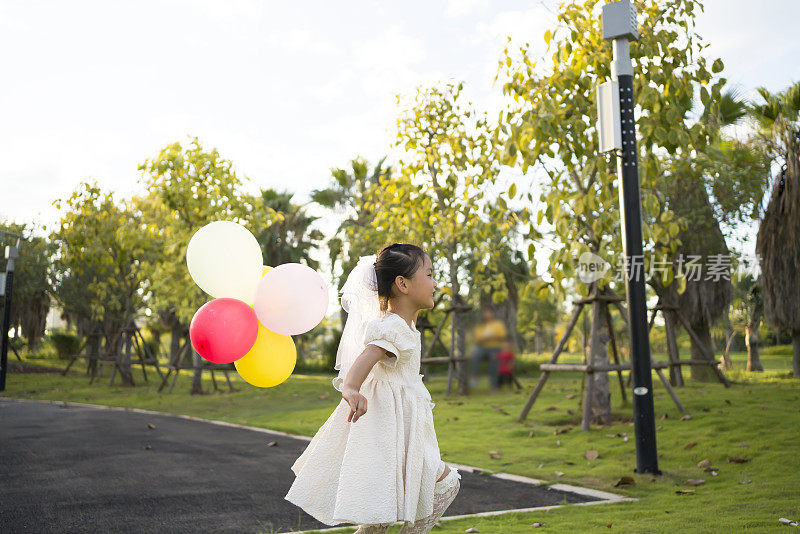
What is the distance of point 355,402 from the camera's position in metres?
2.81

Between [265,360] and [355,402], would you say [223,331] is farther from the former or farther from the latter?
[355,402]

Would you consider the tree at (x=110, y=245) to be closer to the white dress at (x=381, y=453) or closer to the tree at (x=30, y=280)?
the tree at (x=30, y=280)

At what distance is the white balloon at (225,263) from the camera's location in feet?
12.3

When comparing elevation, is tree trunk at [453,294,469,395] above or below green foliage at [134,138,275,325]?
below

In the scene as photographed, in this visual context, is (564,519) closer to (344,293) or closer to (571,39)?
(344,293)

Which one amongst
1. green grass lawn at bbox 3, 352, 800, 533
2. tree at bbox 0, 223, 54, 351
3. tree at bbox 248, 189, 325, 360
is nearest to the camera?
green grass lawn at bbox 3, 352, 800, 533

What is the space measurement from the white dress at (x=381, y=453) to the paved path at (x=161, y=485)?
181 cm

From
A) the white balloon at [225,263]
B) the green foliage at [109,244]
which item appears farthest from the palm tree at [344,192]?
the white balloon at [225,263]

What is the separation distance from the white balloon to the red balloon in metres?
0.12

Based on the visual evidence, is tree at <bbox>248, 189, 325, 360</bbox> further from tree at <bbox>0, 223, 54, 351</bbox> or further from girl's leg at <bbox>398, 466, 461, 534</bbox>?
girl's leg at <bbox>398, 466, 461, 534</bbox>

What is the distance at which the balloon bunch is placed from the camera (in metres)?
3.57

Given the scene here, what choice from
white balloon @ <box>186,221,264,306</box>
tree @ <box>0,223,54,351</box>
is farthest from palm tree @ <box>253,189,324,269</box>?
white balloon @ <box>186,221,264,306</box>

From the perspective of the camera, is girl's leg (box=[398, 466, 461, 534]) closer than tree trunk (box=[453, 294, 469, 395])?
Yes

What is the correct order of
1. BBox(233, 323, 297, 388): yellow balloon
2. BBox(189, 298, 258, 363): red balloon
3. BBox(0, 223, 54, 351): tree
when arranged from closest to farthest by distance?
BBox(189, 298, 258, 363): red balloon, BBox(233, 323, 297, 388): yellow balloon, BBox(0, 223, 54, 351): tree
